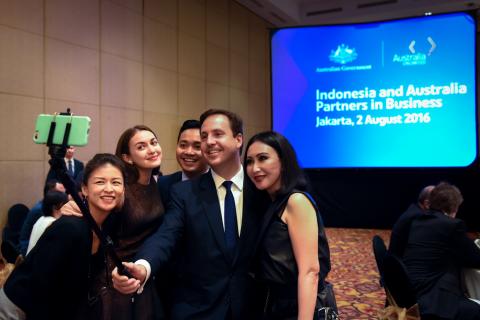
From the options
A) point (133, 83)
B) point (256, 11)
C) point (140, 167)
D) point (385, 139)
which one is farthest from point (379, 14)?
point (140, 167)

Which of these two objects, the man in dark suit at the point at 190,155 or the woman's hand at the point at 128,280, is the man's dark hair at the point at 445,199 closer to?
the man in dark suit at the point at 190,155

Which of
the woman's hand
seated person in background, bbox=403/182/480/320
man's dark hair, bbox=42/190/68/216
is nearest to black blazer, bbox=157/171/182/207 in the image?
the woman's hand

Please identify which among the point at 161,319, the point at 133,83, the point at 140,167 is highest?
the point at 133,83

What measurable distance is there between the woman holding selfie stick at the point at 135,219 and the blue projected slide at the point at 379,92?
4884 mm

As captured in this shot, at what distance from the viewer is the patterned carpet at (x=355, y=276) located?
3.66 m

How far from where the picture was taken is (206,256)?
1.55 m

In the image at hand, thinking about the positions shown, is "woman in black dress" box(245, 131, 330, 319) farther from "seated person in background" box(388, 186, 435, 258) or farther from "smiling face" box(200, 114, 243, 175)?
"seated person in background" box(388, 186, 435, 258)

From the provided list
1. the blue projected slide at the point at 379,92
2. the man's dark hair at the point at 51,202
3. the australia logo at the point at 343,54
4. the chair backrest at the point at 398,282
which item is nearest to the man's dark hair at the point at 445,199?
the chair backrest at the point at 398,282

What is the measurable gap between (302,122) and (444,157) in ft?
7.04

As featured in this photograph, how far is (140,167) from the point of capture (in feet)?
6.30

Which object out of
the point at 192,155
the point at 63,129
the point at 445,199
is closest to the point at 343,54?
the point at 445,199

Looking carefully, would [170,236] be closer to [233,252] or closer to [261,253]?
[233,252]

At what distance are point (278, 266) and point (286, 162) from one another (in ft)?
1.27

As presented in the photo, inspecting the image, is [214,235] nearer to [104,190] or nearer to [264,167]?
[264,167]
